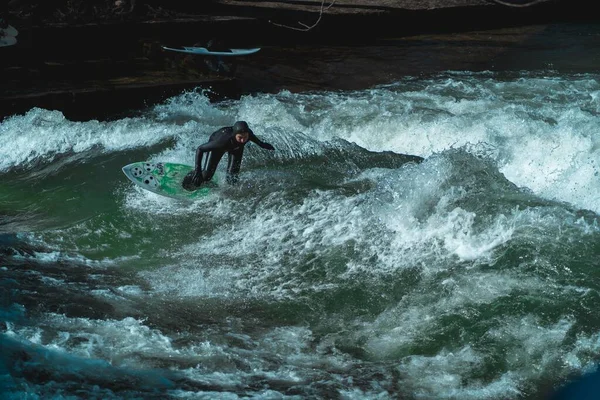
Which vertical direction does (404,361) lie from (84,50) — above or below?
below

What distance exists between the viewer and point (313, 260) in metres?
8.10

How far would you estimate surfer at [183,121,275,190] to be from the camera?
30.0 ft

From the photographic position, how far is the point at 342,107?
1290cm

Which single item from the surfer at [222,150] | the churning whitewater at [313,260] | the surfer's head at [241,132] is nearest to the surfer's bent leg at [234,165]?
the surfer at [222,150]

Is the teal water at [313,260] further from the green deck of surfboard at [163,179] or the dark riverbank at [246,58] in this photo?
the dark riverbank at [246,58]

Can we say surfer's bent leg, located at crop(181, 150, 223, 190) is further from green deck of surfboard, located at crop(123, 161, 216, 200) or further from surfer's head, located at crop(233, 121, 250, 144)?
surfer's head, located at crop(233, 121, 250, 144)

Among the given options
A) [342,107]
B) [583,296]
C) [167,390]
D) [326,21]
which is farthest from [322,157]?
[326,21]

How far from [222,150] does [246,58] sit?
764 centimetres

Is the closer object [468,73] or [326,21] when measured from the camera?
[468,73]

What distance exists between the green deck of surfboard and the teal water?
131 mm

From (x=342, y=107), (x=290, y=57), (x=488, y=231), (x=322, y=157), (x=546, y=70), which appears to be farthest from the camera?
(x=290, y=57)

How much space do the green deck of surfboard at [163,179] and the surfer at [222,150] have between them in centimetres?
10

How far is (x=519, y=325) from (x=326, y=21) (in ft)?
38.8

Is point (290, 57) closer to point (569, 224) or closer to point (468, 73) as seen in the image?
point (468, 73)
